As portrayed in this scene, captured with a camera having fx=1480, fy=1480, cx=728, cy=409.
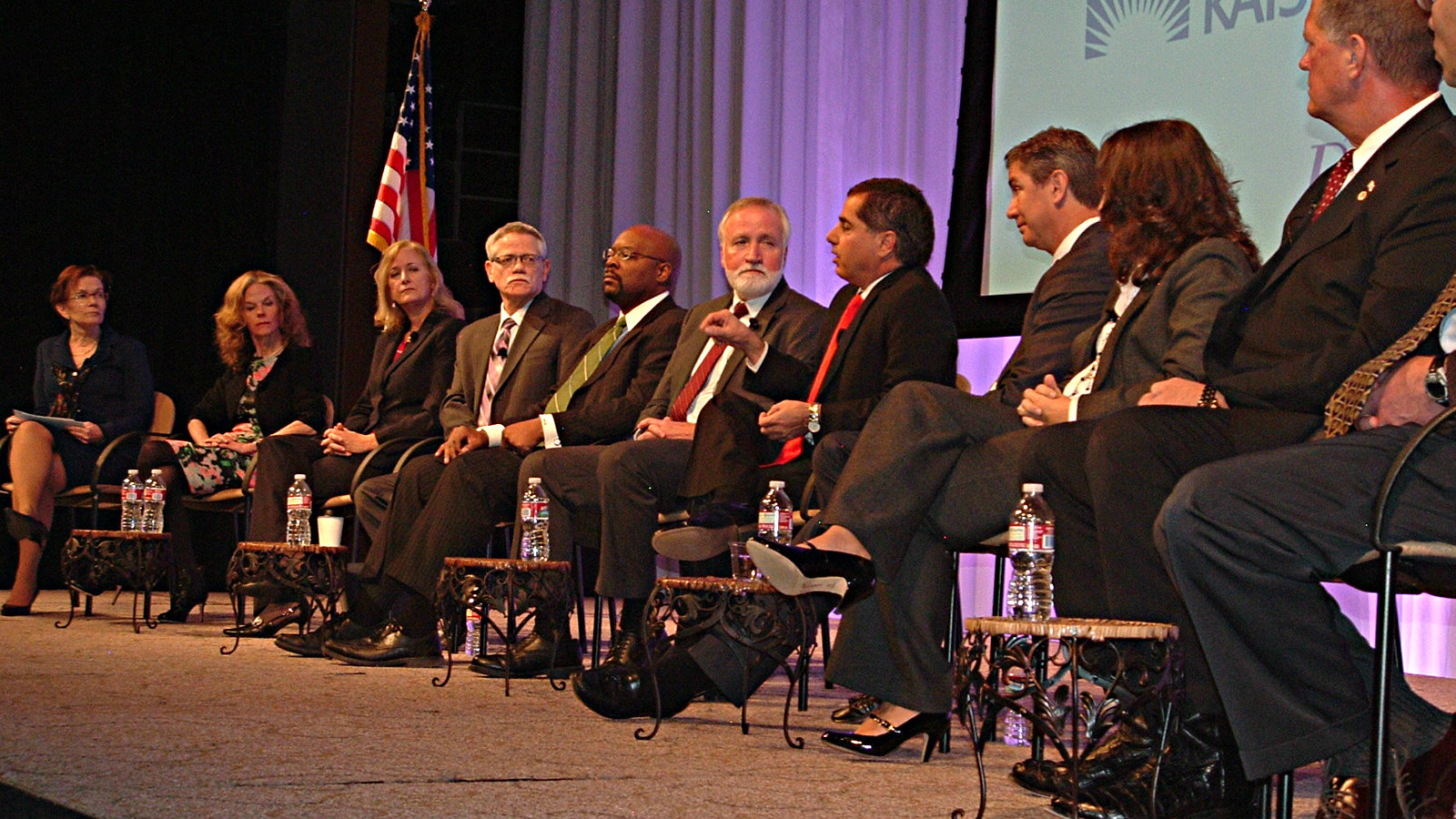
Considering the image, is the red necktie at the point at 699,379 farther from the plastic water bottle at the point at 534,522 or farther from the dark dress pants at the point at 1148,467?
the dark dress pants at the point at 1148,467

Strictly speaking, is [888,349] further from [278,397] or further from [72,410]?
[72,410]

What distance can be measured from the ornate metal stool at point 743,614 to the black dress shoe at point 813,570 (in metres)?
0.25

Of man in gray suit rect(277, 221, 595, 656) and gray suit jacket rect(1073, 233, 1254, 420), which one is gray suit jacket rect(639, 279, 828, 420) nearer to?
man in gray suit rect(277, 221, 595, 656)

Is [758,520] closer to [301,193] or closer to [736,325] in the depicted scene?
[736,325]

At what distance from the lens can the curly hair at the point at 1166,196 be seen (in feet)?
8.70

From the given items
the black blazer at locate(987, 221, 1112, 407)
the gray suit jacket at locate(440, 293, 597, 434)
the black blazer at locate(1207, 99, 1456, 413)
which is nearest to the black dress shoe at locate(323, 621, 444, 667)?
the gray suit jacket at locate(440, 293, 597, 434)

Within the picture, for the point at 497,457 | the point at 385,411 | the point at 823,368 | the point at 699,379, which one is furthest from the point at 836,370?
the point at 385,411

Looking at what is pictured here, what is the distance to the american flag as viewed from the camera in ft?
22.6

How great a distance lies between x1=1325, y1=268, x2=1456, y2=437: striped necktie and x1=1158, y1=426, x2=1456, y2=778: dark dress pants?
0.06 m

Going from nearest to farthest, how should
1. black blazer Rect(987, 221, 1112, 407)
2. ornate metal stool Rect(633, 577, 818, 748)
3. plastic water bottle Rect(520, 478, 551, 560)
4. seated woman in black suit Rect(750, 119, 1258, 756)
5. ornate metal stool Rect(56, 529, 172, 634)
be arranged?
seated woman in black suit Rect(750, 119, 1258, 756)
ornate metal stool Rect(633, 577, 818, 748)
black blazer Rect(987, 221, 1112, 407)
plastic water bottle Rect(520, 478, 551, 560)
ornate metal stool Rect(56, 529, 172, 634)

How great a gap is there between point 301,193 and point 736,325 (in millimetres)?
4662

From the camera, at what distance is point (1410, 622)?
450 cm

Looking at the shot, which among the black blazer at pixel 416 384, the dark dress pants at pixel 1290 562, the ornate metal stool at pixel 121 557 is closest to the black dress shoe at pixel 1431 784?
the dark dress pants at pixel 1290 562

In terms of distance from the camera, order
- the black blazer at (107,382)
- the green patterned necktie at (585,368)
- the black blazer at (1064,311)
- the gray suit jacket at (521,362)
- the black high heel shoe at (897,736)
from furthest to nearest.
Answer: the black blazer at (107,382) → the gray suit jacket at (521,362) → the green patterned necktie at (585,368) → the black blazer at (1064,311) → the black high heel shoe at (897,736)
